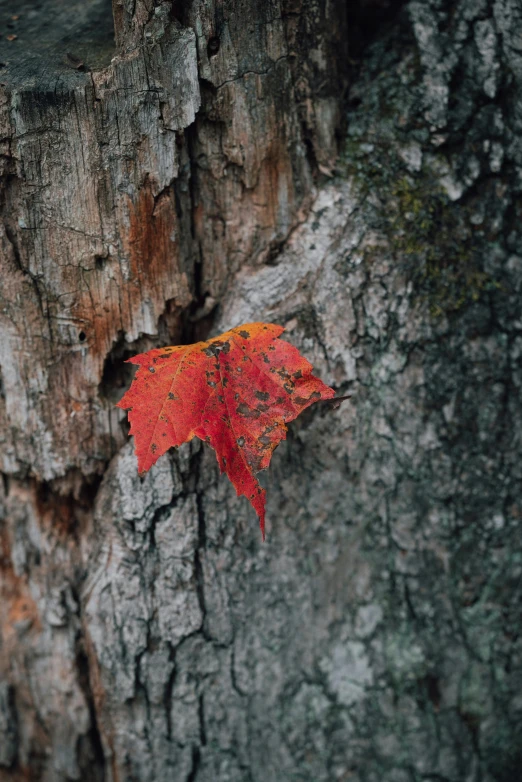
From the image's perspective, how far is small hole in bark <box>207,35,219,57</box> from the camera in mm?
1607

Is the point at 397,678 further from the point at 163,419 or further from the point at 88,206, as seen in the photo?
the point at 88,206

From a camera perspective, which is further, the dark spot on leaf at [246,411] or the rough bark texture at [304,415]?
the rough bark texture at [304,415]

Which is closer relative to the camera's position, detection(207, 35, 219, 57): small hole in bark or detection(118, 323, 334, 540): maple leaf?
detection(118, 323, 334, 540): maple leaf

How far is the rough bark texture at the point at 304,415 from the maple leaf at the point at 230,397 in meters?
0.25

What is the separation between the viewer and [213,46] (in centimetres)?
Result: 162

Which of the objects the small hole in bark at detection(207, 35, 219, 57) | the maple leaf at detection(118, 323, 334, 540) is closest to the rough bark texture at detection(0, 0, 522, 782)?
the small hole in bark at detection(207, 35, 219, 57)

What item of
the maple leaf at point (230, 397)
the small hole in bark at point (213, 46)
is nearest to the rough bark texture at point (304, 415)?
the small hole in bark at point (213, 46)

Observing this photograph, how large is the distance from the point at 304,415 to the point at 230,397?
0.38 meters

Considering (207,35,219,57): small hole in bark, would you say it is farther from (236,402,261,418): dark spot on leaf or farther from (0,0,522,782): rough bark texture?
(236,402,261,418): dark spot on leaf

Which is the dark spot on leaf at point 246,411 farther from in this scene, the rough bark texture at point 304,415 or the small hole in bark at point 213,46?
the small hole in bark at point 213,46

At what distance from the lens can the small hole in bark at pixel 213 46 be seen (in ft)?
5.27

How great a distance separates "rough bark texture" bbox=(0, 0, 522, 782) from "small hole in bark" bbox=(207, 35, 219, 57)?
22mm

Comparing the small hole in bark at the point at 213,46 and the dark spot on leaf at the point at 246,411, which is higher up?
the small hole in bark at the point at 213,46

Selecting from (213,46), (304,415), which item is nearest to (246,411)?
(304,415)
